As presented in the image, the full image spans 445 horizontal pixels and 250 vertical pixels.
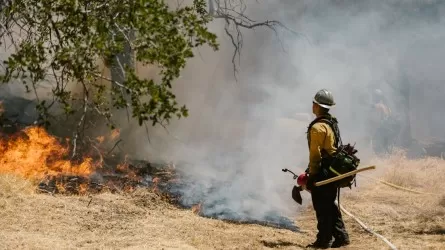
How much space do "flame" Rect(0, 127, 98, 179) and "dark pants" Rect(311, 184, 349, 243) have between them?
4512mm

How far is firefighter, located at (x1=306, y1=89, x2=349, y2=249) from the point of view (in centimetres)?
537

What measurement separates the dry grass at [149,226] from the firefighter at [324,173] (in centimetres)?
31

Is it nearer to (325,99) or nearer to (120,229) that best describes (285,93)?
(325,99)

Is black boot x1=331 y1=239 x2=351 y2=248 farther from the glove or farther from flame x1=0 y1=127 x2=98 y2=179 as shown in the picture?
flame x1=0 y1=127 x2=98 y2=179

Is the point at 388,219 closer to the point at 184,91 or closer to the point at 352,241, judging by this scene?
the point at 352,241

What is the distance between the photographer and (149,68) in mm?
13930

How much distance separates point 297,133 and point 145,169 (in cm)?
667

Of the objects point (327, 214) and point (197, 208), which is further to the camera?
point (197, 208)

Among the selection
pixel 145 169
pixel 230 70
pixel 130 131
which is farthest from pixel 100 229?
pixel 230 70

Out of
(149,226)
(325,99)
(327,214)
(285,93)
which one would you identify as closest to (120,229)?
(149,226)

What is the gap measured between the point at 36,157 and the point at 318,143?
5502mm

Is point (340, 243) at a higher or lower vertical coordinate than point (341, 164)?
lower

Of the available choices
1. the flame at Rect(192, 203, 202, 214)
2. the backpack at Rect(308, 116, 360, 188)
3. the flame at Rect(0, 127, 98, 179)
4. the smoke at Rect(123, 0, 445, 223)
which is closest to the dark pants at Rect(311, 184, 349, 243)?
the backpack at Rect(308, 116, 360, 188)

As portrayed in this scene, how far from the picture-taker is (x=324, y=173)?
5.35m
